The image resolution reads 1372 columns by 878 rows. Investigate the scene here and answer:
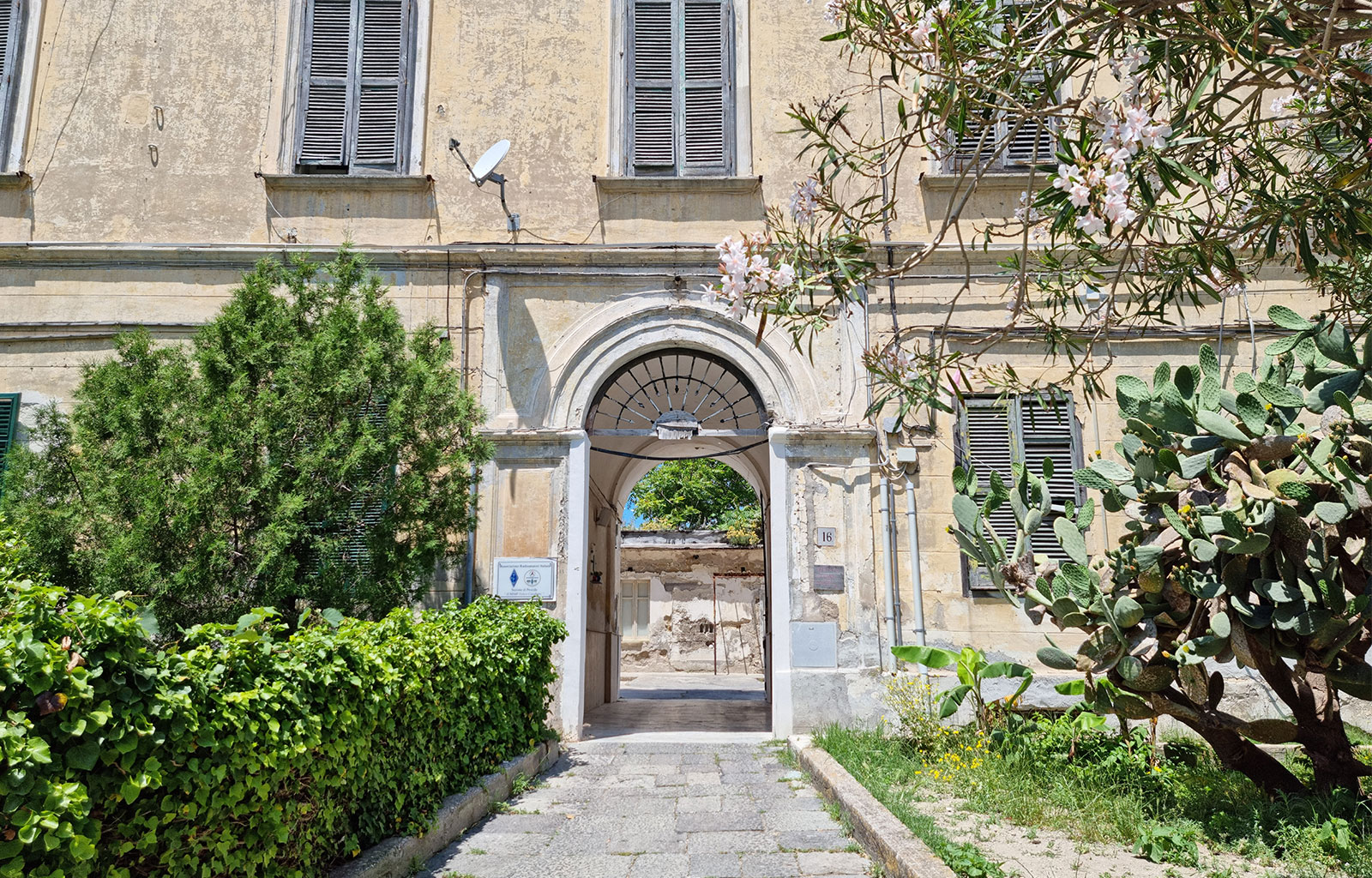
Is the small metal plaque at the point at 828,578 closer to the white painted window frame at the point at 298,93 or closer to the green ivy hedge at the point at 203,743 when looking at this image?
the green ivy hedge at the point at 203,743

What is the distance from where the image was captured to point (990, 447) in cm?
898

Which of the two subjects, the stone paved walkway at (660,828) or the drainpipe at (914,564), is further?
the drainpipe at (914,564)

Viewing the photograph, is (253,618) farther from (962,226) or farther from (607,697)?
(607,697)

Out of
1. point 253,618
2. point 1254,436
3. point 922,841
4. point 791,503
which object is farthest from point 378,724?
point 791,503

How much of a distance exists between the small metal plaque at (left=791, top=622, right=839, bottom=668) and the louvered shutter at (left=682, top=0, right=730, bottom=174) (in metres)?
4.37

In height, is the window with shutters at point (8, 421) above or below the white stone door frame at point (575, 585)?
above

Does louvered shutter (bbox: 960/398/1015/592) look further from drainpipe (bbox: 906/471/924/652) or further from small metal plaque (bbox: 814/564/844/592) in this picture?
small metal plaque (bbox: 814/564/844/592)

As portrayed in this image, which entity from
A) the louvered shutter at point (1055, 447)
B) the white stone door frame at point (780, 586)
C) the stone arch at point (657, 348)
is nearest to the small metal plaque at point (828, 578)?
the white stone door frame at point (780, 586)

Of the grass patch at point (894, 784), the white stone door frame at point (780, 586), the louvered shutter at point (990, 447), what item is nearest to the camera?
the grass patch at point (894, 784)

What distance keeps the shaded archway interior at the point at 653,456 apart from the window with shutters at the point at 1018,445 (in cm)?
193

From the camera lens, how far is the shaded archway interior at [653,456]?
9500 millimetres

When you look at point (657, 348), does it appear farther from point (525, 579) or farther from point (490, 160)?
point (525, 579)

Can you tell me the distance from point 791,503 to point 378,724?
5079 mm

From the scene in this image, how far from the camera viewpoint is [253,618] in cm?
345
